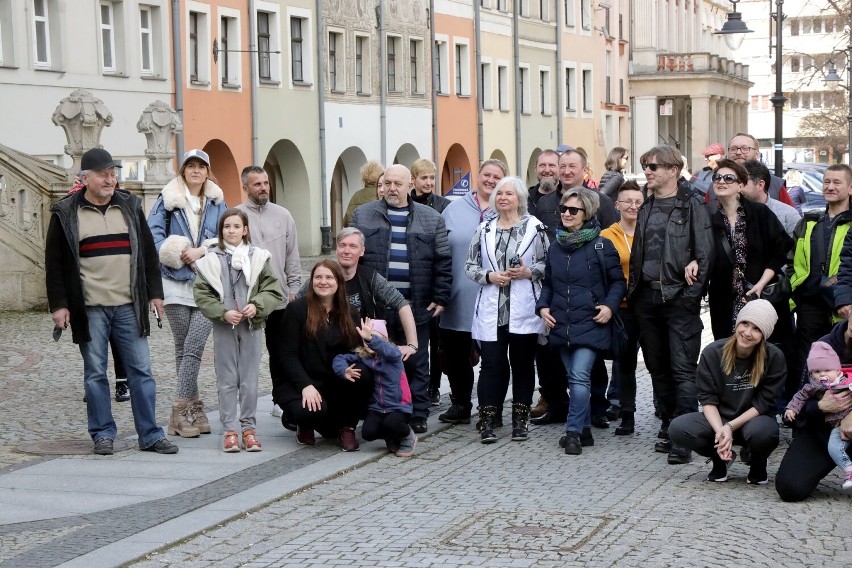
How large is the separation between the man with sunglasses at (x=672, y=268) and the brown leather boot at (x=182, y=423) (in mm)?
3230

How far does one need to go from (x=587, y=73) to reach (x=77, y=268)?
2084 inches

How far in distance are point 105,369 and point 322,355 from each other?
1.45 metres

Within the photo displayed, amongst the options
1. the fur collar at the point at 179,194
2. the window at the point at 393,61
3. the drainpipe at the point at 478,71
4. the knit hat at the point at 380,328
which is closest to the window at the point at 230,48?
the window at the point at 393,61

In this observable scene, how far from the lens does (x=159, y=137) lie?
25344 mm

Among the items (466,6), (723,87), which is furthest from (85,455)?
(723,87)

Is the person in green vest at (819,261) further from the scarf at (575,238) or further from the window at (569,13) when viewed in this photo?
the window at (569,13)

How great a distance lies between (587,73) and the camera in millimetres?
61875

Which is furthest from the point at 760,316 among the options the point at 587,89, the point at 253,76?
the point at 587,89

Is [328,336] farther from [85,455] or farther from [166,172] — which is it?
[166,172]

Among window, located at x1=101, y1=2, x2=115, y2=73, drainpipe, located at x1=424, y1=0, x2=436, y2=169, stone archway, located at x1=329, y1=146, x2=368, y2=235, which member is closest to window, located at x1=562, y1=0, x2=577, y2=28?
drainpipe, located at x1=424, y1=0, x2=436, y2=169

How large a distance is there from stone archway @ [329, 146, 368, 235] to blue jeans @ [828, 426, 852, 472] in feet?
111

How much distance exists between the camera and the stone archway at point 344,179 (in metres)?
42.8

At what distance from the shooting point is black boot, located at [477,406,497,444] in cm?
1122

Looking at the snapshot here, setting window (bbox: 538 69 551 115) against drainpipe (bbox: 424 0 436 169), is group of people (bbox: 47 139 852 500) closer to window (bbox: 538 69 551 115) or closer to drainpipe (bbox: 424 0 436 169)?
drainpipe (bbox: 424 0 436 169)
